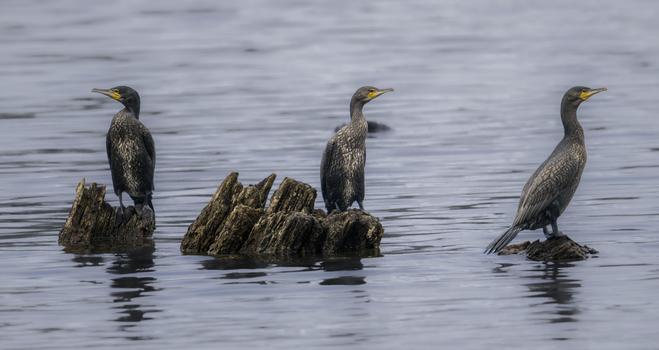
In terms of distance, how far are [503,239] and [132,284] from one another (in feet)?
12.7

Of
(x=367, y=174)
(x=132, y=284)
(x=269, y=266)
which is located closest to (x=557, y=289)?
(x=269, y=266)

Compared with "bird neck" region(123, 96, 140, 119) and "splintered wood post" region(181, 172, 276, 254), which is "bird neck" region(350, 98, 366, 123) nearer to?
"splintered wood post" region(181, 172, 276, 254)

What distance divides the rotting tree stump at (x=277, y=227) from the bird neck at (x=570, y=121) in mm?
2237

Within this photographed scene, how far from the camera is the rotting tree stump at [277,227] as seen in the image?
1855 cm

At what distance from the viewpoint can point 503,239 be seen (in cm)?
1822

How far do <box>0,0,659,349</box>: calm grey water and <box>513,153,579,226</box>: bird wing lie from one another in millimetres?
565

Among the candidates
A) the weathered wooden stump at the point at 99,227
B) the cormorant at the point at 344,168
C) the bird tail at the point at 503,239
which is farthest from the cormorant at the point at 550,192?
the weathered wooden stump at the point at 99,227

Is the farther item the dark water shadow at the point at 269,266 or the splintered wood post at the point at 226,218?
the splintered wood post at the point at 226,218

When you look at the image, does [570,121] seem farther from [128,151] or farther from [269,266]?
[128,151]

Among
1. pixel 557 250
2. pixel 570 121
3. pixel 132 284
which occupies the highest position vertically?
pixel 570 121

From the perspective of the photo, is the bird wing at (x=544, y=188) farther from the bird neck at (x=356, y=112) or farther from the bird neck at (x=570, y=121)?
the bird neck at (x=356, y=112)

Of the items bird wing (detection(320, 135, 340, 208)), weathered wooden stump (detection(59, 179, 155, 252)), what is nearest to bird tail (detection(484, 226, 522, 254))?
bird wing (detection(320, 135, 340, 208))

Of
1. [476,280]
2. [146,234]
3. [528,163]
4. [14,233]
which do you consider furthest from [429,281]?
[528,163]

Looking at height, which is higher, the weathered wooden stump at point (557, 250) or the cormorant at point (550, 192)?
the cormorant at point (550, 192)
